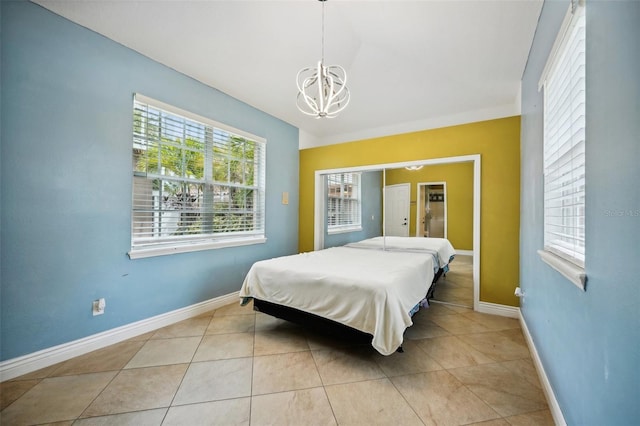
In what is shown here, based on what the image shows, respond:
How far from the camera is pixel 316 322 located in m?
2.19

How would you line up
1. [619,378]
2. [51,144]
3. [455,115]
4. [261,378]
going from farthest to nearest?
[455,115]
[51,144]
[261,378]
[619,378]

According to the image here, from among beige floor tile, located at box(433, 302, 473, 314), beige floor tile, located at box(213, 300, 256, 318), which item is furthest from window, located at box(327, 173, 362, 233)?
beige floor tile, located at box(213, 300, 256, 318)

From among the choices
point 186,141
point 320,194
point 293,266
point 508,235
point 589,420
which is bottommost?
point 589,420

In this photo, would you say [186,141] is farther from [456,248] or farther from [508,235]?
[508,235]

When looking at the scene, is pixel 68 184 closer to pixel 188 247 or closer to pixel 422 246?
pixel 188 247

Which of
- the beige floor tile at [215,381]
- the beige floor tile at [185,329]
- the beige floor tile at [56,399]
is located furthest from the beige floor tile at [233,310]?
the beige floor tile at [56,399]

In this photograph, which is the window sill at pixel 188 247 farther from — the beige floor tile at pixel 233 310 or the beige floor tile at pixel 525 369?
the beige floor tile at pixel 525 369

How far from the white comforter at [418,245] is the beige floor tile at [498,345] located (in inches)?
34.3

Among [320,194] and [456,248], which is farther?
[320,194]

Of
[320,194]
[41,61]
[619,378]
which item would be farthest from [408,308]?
[41,61]

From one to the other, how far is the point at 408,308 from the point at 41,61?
11.2ft

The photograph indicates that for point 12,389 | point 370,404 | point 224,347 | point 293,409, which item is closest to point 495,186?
point 370,404

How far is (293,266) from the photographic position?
96.7 inches

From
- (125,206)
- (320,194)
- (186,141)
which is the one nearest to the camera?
(125,206)
